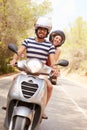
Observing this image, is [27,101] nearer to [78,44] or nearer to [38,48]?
[38,48]

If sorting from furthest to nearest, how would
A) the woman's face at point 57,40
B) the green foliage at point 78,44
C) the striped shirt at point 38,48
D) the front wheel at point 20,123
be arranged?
the green foliage at point 78,44 → the woman's face at point 57,40 → the striped shirt at point 38,48 → the front wheel at point 20,123

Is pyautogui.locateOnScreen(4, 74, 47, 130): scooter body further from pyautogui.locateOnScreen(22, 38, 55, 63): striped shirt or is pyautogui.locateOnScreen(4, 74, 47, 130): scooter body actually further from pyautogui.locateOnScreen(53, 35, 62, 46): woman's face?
pyautogui.locateOnScreen(53, 35, 62, 46): woman's face

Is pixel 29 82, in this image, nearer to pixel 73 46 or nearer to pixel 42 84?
pixel 42 84

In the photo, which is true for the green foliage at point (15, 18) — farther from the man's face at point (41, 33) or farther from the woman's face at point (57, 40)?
the man's face at point (41, 33)

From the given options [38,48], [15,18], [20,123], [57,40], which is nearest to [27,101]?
[20,123]

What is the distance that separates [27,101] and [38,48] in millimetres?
1457

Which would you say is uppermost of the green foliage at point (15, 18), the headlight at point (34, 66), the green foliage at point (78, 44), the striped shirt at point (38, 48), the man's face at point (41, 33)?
the man's face at point (41, 33)

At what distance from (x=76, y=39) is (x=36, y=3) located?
33.9 meters

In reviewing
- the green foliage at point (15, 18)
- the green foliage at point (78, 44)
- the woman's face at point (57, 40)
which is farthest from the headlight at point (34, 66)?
the green foliage at point (78, 44)

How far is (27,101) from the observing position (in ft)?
19.5

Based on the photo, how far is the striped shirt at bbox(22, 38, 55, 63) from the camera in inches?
282

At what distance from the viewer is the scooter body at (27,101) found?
5.98 m

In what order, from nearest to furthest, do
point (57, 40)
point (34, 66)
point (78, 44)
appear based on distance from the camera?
point (34, 66) → point (57, 40) → point (78, 44)

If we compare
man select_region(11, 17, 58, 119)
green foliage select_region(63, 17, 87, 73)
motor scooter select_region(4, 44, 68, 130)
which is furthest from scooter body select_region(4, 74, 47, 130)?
green foliage select_region(63, 17, 87, 73)
